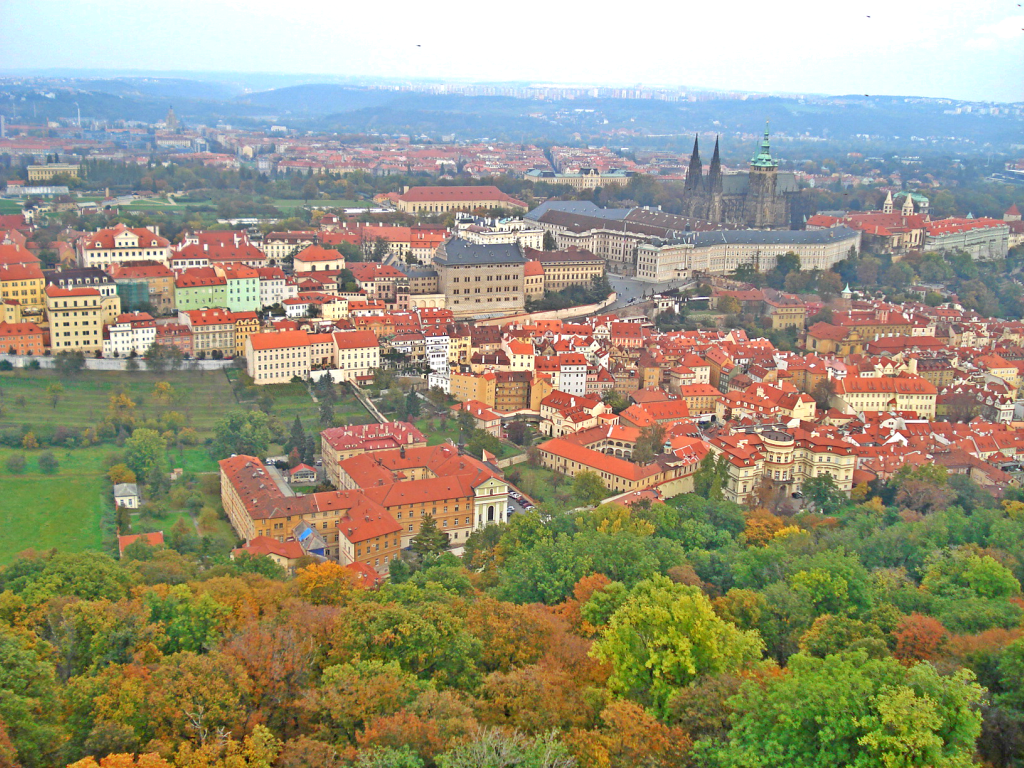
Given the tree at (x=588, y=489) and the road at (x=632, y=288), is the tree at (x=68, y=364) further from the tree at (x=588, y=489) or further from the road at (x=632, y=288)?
the road at (x=632, y=288)

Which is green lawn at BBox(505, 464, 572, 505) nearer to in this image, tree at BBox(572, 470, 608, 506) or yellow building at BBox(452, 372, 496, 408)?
tree at BBox(572, 470, 608, 506)

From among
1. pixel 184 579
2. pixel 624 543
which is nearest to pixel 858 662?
pixel 624 543

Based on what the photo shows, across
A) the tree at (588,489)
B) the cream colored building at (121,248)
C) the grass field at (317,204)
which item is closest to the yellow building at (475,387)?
the tree at (588,489)

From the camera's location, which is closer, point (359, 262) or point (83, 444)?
point (83, 444)

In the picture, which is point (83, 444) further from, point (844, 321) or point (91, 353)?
point (844, 321)

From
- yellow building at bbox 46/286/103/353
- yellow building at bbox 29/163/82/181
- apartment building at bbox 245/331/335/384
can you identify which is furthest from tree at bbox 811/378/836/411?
yellow building at bbox 29/163/82/181
